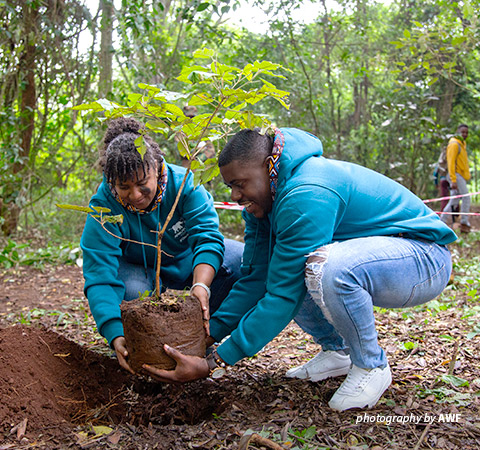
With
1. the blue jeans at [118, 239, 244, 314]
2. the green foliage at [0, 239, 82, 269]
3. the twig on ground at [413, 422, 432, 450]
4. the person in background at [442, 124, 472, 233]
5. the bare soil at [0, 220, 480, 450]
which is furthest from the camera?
the person in background at [442, 124, 472, 233]

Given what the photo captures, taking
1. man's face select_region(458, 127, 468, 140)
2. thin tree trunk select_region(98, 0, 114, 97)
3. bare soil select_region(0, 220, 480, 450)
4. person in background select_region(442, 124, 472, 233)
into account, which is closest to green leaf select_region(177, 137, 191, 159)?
bare soil select_region(0, 220, 480, 450)

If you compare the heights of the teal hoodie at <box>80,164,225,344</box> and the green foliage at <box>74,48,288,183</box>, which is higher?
the green foliage at <box>74,48,288,183</box>

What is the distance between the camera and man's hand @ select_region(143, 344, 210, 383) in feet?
6.04

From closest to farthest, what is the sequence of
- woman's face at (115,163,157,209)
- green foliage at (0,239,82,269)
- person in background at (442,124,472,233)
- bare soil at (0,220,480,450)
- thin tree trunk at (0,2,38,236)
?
bare soil at (0,220,480,450)
woman's face at (115,163,157,209)
green foliage at (0,239,82,269)
thin tree trunk at (0,2,38,236)
person in background at (442,124,472,233)

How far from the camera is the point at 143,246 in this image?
244 centimetres

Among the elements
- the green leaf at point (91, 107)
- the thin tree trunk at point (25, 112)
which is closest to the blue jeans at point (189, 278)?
the green leaf at point (91, 107)

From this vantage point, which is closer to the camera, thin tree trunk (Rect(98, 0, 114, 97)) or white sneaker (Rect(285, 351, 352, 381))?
white sneaker (Rect(285, 351, 352, 381))

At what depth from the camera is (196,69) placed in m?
1.68

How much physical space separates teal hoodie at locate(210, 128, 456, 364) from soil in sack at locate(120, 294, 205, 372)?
0.15 meters

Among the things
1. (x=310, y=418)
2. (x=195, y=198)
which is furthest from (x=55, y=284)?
(x=310, y=418)

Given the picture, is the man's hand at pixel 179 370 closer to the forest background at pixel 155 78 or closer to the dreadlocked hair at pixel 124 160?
the dreadlocked hair at pixel 124 160

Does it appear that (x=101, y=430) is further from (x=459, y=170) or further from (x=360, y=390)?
(x=459, y=170)

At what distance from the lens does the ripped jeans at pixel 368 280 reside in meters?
1.82

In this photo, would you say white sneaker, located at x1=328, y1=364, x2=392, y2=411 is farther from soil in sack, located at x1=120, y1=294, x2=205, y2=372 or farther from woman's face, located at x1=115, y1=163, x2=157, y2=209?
woman's face, located at x1=115, y1=163, x2=157, y2=209
